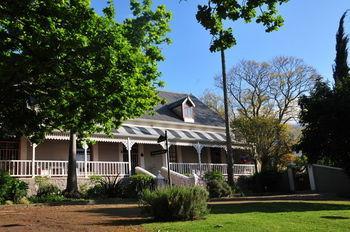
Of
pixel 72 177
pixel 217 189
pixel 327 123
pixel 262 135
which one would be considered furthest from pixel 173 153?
pixel 327 123

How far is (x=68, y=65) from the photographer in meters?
12.4

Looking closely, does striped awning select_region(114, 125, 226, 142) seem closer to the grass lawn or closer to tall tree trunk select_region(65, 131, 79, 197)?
tall tree trunk select_region(65, 131, 79, 197)

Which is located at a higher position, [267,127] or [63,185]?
[267,127]

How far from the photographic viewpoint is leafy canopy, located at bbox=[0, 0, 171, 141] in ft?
38.9

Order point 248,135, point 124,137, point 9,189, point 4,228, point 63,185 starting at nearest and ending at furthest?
point 4,228, point 9,189, point 63,185, point 124,137, point 248,135

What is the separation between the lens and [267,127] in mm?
38188

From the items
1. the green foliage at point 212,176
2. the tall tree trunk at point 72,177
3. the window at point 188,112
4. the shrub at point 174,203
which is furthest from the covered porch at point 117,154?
the shrub at point 174,203

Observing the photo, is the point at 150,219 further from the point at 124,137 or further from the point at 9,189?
the point at 124,137

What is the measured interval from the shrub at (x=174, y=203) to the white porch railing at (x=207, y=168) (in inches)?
755

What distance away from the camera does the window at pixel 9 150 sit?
2608 centimetres

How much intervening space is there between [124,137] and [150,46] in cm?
994

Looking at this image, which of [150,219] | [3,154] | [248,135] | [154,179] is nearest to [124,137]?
[154,179]

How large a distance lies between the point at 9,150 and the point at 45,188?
4.38 meters

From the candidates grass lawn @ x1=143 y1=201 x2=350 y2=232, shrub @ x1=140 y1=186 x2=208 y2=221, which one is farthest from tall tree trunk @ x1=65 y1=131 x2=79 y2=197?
shrub @ x1=140 y1=186 x2=208 y2=221
